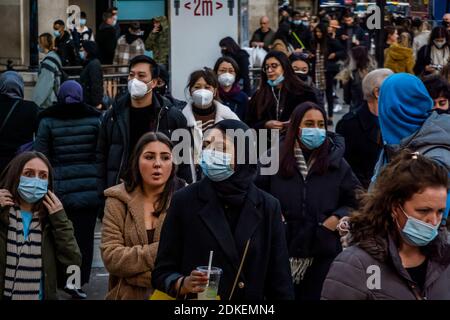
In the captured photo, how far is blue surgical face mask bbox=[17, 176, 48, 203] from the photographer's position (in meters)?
7.30

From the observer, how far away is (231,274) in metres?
5.91

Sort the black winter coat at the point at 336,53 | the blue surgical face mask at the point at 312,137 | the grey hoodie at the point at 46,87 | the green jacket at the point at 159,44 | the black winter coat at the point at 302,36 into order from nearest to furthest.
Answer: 1. the blue surgical face mask at the point at 312,137
2. the grey hoodie at the point at 46,87
3. the green jacket at the point at 159,44
4. the black winter coat at the point at 336,53
5. the black winter coat at the point at 302,36

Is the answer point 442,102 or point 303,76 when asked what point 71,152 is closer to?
point 442,102

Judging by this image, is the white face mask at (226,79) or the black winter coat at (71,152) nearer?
the black winter coat at (71,152)

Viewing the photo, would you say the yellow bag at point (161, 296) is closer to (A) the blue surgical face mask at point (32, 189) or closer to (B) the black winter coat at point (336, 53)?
(A) the blue surgical face mask at point (32, 189)

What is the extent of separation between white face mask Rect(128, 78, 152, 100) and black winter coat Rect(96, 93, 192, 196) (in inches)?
4.9

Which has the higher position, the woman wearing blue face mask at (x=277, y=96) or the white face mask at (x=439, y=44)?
the white face mask at (x=439, y=44)

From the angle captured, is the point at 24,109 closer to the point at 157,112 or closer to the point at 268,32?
the point at 157,112

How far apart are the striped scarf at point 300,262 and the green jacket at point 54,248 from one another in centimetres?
138

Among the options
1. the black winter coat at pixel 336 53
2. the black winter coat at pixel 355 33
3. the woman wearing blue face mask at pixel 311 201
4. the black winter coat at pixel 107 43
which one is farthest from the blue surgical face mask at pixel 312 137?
the black winter coat at pixel 355 33

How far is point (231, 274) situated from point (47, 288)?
1718 mm

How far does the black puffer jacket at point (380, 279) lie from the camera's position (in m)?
4.83

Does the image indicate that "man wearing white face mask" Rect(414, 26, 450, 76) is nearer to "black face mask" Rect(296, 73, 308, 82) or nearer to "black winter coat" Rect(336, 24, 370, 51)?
"black face mask" Rect(296, 73, 308, 82)

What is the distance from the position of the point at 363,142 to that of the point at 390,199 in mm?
4496
